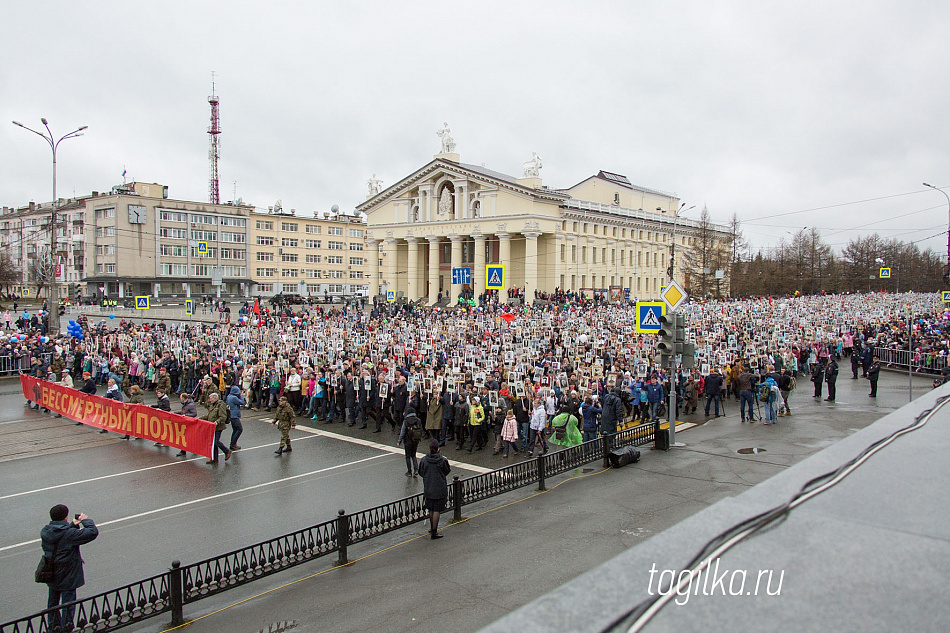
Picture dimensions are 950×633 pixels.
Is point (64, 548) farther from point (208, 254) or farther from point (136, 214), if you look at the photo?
point (208, 254)

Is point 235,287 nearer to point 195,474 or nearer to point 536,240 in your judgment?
point 536,240

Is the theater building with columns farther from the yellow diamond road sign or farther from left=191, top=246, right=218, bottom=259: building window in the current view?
the yellow diamond road sign

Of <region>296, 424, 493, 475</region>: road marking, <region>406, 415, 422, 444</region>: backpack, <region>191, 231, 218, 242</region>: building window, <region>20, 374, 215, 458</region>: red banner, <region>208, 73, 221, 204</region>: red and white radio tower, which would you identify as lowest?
<region>296, 424, 493, 475</region>: road marking

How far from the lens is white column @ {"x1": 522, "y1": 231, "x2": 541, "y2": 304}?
6081cm

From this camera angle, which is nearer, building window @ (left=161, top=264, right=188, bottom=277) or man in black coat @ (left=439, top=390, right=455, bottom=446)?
man in black coat @ (left=439, top=390, right=455, bottom=446)

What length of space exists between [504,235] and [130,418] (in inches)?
1894

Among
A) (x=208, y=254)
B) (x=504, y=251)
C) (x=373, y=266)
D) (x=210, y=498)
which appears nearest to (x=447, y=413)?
(x=210, y=498)

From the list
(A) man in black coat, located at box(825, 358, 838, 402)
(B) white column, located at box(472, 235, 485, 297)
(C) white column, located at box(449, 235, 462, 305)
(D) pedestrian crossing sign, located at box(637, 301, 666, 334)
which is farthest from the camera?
(C) white column, located at box(449, 235, 462, 305)

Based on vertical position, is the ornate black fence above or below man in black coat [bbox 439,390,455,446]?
below

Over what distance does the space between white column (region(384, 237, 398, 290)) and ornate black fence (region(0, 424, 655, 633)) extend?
6103 centimetres

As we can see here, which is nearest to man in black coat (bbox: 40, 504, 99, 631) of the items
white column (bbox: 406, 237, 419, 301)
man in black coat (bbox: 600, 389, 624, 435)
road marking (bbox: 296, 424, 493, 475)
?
road marking (bbox: 296, 424, 493, 475)

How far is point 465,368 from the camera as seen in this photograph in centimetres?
1909

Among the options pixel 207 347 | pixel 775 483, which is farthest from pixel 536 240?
pixel 775 483

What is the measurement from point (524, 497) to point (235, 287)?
81.0m
